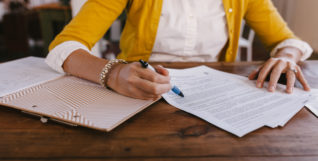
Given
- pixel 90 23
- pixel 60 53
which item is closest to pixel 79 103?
pixel 60 53

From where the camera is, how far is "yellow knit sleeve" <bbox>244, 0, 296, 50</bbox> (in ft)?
3.59

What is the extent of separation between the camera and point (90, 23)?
84cm

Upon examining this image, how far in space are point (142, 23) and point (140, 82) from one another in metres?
0.52

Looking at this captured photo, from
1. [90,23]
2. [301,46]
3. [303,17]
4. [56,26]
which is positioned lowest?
[56,26]

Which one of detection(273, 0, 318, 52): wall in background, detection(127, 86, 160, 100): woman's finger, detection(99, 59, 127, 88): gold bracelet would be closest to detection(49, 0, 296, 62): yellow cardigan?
detection(99, 59, 127, 88): gold bracelet

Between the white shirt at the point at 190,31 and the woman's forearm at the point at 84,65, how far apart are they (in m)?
0.40

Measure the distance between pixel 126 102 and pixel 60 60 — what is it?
29 cm

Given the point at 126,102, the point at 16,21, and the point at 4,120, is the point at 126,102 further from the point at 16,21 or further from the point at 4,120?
the point at 16,21

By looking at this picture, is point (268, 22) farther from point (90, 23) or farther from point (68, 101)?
point (68, 101)

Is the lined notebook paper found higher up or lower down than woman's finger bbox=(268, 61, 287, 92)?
higher up

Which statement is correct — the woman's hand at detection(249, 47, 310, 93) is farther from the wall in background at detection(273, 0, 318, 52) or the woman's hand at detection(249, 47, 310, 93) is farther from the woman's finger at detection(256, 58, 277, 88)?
the wall in background at detection(273, 0, 318, 52)

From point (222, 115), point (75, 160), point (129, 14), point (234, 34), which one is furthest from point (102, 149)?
point (234, 34)

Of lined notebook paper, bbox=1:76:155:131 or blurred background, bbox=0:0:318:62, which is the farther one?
blurred background, bbox=0:0:318:62

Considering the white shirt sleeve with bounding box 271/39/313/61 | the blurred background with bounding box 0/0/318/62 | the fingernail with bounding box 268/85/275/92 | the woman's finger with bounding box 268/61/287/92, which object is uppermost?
the woman's finger with bounding box 268/61/287/92
